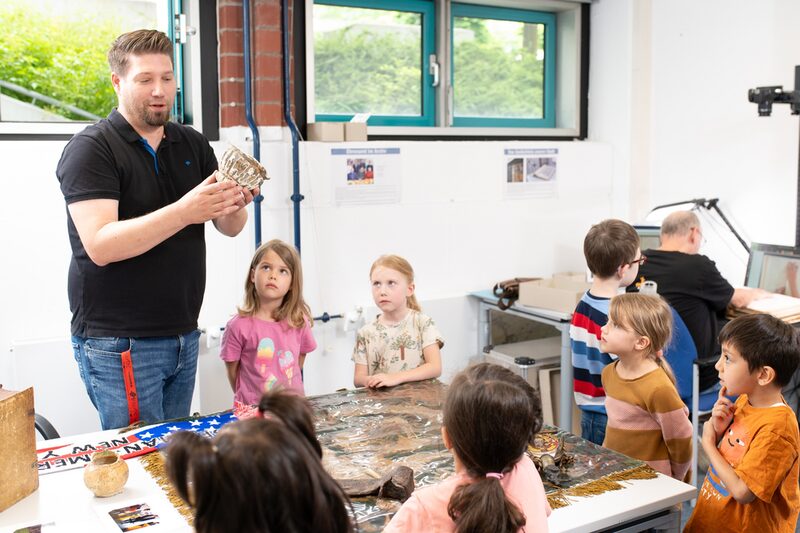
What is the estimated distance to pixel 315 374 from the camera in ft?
12.0

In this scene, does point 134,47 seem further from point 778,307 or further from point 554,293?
point 778,307

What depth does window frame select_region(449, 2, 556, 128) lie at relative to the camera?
427cm

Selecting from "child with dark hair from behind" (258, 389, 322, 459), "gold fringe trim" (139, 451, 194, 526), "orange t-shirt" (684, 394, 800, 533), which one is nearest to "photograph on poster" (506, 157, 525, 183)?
"orange t-shirt" (684, 394, 800, 533)

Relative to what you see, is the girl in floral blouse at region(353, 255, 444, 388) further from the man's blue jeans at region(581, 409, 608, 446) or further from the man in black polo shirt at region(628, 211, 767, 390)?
the man in black polo shirt at region(628, 211, 767, 390)

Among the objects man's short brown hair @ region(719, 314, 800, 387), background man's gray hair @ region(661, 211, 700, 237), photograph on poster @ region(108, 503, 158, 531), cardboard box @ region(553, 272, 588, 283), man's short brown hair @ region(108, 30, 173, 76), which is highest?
man's short brown hair @ region(108, 30, 173, 76)

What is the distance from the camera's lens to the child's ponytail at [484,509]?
4.06 feet

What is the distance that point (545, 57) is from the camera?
4641mm

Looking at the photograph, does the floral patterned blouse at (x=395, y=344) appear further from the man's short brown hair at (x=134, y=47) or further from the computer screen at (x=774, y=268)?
the computer screen at (x=774, y=268)


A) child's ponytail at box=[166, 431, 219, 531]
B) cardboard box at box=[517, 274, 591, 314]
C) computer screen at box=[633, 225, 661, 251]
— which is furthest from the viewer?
computer screen at box=[633, 225, 661, 251]

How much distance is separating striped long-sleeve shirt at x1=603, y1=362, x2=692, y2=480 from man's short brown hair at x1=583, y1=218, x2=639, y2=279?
58 cm

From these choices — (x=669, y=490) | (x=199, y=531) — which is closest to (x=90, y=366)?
(x=199, y=531)

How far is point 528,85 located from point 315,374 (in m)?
2.15

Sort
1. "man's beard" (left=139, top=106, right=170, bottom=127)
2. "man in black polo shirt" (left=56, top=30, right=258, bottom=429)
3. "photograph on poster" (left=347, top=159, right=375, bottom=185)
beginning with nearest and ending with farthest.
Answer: "man in black polo shirt" (left=56, top=30, right=258, bottom=429) < "man's beard" (left=139, top=106, right=170, bottom=127) < "photograph on poster" (left=347, top=159, right=375, bottom=185)

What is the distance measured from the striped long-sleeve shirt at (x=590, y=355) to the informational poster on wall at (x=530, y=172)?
1529 mm
